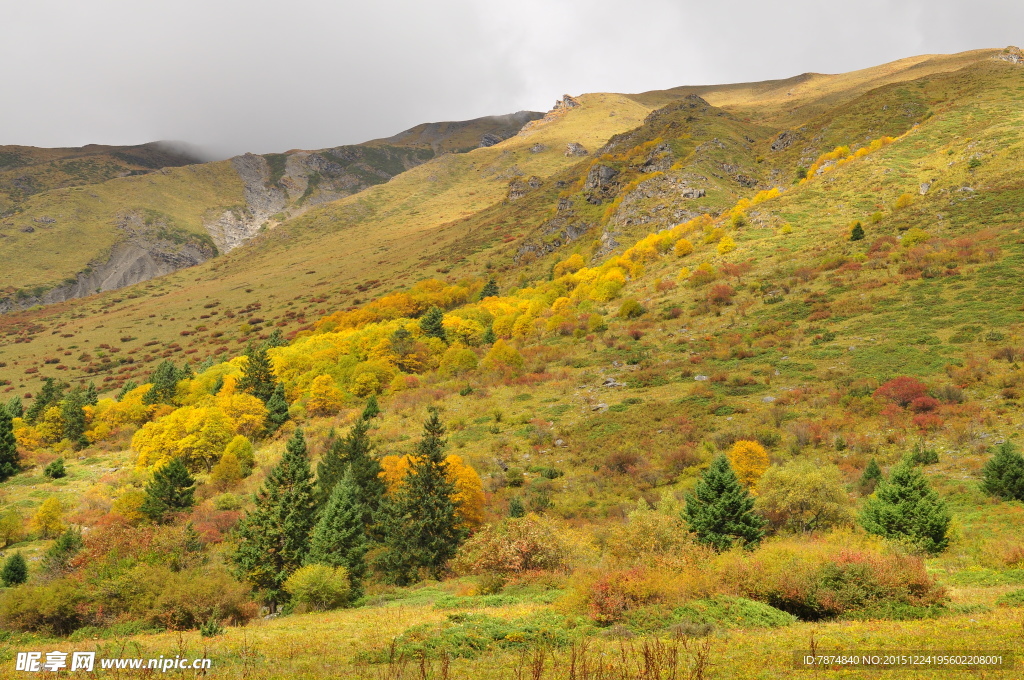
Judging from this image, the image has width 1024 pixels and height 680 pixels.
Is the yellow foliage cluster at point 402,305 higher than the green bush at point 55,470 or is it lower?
higher

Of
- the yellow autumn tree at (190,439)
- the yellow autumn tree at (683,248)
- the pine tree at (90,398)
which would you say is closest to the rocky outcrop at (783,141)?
the yellow autumn tree at (683,248)

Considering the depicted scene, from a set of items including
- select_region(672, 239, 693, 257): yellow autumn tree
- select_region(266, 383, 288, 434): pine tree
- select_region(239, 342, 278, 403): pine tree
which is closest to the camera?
select_region(266, 383, 288, 434): pine tree

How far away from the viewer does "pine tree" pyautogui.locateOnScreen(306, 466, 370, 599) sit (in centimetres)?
2527

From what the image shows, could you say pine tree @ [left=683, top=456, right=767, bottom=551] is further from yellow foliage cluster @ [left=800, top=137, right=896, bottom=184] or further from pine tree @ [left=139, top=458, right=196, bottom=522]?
yellow foliage cluster @ [left=800, top=137, right=896, bottom=184]

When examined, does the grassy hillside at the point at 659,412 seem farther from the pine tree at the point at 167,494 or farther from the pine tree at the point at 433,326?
the pine tree at the point at 167,494

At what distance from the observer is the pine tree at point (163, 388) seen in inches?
2783

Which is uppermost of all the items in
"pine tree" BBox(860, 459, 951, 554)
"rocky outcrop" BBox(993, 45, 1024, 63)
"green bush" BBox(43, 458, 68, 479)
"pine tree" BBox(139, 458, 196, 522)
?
"rocky outcrop" BBox(993, 45, 1024, 63)

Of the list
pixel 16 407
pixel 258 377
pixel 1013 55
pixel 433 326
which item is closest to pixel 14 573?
pixel 258 377

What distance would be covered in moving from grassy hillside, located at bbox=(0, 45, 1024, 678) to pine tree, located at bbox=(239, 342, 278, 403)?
9.67 ft

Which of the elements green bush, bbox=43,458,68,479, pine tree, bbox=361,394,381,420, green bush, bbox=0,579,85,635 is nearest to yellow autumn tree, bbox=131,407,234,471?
green bush, bbox=43,458,68,479

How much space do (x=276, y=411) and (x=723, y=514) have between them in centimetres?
5084

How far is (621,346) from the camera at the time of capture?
2197 inches

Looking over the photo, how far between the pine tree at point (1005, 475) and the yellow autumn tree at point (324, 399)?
176 feet

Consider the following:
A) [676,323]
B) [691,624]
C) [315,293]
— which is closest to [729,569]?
[691,624]
